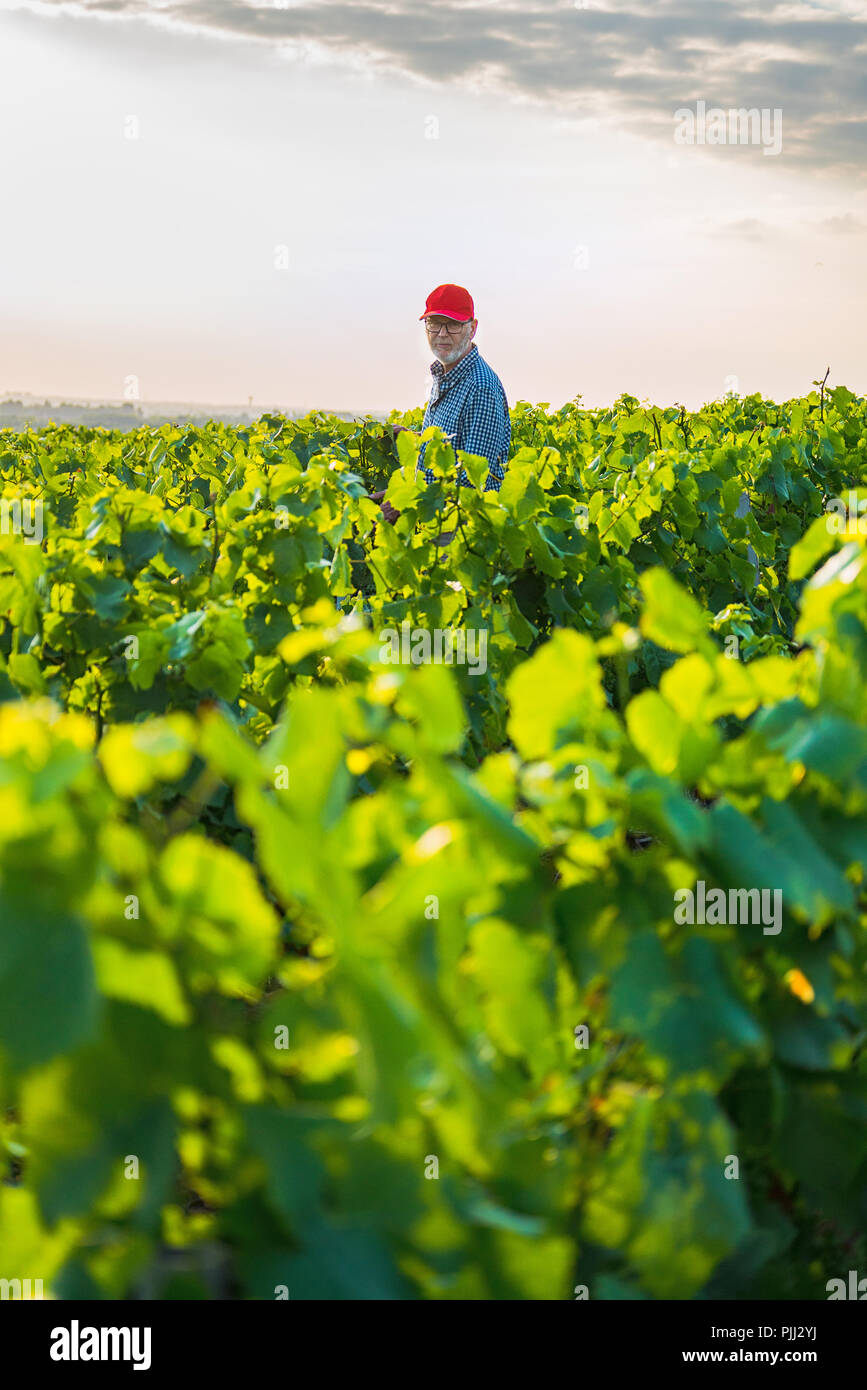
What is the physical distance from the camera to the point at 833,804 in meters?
1.28

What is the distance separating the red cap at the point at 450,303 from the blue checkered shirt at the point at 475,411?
0.60ft

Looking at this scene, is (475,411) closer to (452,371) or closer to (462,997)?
(452,371)

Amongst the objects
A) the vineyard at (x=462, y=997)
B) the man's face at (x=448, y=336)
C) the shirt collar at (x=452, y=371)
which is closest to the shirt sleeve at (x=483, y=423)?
the shirt collar at (x=452, y=371)

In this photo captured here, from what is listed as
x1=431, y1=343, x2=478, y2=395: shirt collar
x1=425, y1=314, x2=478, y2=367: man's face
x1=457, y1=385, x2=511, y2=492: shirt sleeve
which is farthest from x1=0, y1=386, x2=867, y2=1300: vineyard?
x1=425, y1=314, x2=478, y2=367: man's face

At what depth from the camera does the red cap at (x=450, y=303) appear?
626 centimetres

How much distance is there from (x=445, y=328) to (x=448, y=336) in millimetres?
45

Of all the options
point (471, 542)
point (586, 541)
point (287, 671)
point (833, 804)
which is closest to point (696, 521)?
point (586, 541)

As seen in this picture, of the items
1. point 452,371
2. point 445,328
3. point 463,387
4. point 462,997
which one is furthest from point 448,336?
point 462,997

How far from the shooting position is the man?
20.3 ft

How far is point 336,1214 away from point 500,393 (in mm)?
5650

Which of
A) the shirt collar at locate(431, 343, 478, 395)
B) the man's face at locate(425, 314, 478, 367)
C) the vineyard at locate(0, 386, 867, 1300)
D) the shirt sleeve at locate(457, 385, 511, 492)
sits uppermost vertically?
the man's face at locate(425, 314, 478, 367)

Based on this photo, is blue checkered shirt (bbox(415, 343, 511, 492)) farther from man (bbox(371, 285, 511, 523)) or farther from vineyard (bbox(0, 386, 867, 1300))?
vineyard (bbox(0, 386, 867, 1300))

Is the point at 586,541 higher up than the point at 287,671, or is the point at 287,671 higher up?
the point at 586,541
